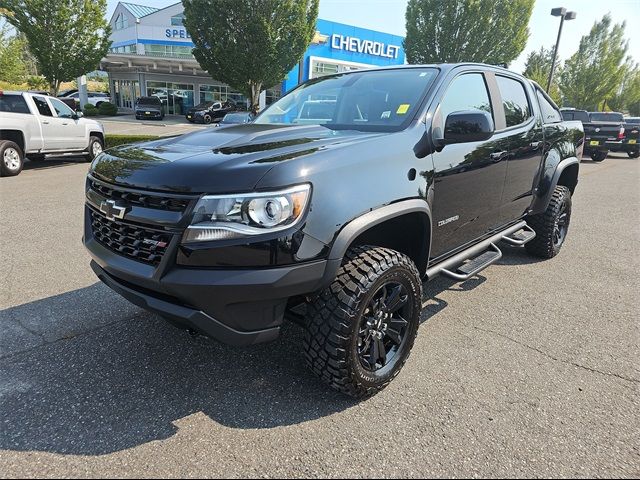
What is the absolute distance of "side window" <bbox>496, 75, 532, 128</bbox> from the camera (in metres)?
3.84

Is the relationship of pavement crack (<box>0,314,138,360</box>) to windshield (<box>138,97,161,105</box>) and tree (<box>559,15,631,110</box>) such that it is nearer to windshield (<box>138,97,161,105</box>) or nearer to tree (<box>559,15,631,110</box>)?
windshield (<box>138,97,161,105</box>)

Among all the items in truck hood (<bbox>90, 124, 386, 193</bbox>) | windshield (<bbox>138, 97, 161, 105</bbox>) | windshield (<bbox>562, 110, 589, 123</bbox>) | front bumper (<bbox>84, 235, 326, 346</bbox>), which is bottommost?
front bumper (<bbox>84, 235, 326, 346</bbox>)

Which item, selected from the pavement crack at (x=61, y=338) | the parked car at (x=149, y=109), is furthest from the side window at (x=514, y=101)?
the parked car at (x=149, y=109)

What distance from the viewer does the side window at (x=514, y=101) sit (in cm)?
384

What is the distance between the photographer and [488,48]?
25.2 metres

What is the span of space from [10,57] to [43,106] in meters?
26.4

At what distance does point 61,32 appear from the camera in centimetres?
2022

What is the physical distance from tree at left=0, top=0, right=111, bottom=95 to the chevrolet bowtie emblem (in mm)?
22157

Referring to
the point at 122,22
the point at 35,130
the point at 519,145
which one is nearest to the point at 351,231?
the point at 519,145

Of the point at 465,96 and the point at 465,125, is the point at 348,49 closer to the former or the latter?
the point at 465,96

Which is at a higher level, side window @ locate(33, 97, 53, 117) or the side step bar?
side window @ locate(33, 97, 53, 117)

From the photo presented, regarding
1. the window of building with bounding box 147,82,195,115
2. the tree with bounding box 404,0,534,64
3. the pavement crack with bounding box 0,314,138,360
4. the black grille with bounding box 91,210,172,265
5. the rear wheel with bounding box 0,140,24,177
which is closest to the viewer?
the black grille with bounding box 91,210,172,265

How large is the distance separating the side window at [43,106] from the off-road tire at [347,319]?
10.7 metres

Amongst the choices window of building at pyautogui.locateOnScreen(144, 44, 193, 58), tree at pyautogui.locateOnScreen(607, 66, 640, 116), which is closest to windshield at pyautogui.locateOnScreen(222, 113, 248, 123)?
window of building at pyautogui.locateOnScreen(144, 44, 193, 58)
